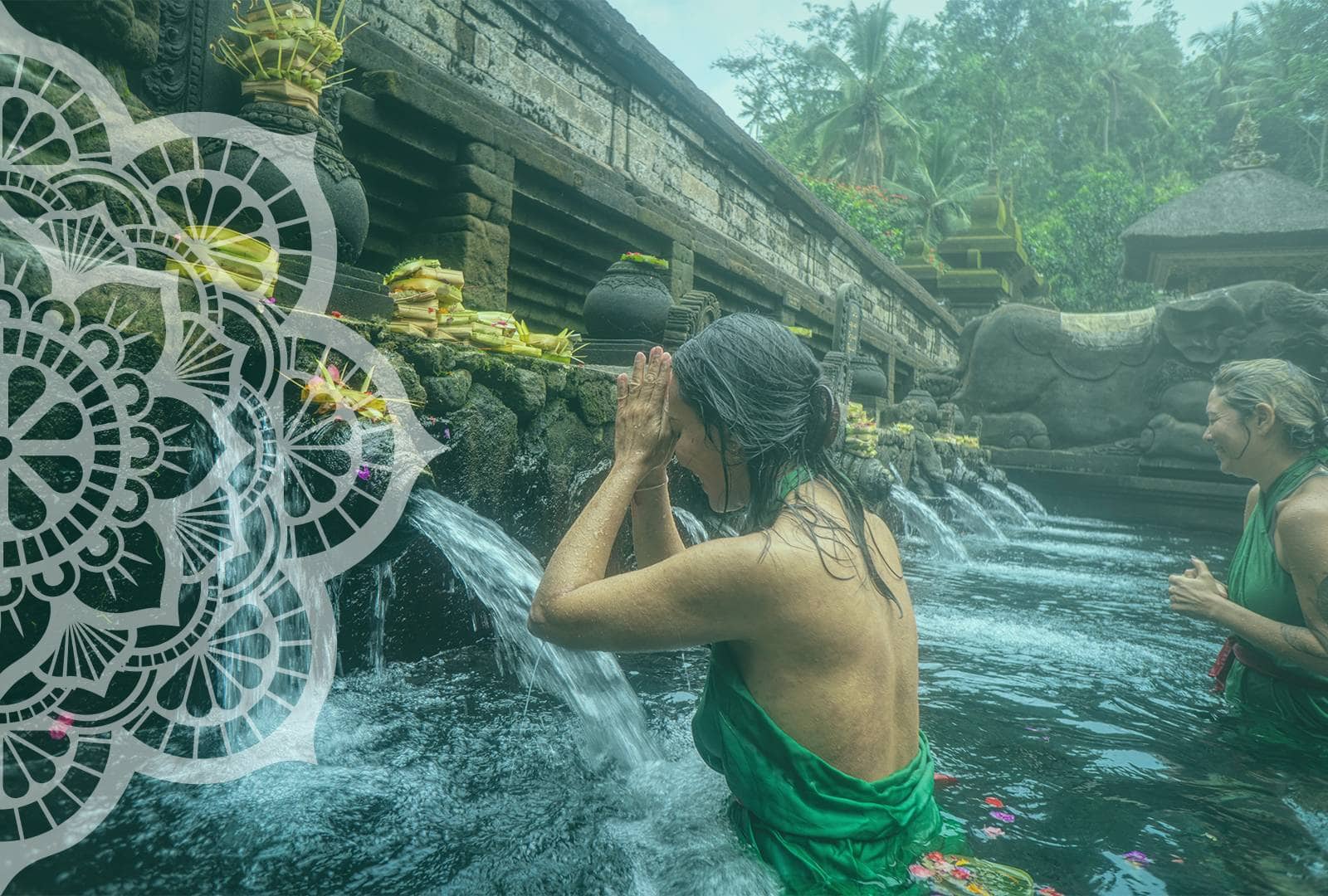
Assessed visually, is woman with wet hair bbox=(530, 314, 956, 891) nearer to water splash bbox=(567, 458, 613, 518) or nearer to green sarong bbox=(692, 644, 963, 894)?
green sarong bbox=(692, 644, 963, 894)

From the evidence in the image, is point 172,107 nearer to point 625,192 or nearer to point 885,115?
point 625,192

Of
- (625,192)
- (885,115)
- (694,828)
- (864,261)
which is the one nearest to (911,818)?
(694,828)

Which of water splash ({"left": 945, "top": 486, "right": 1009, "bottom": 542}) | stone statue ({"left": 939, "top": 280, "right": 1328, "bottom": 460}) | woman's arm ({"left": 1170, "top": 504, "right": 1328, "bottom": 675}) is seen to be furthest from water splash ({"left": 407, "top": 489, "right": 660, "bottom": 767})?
stone statue ({"left": 939, "top": 280, "right": 1328, "bottom": 460})

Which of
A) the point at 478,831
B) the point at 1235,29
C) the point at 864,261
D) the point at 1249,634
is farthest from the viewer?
the point at 1235,29

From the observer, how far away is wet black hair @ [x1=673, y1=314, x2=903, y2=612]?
181 cm

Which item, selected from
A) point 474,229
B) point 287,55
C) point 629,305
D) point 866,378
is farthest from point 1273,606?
point 866,378

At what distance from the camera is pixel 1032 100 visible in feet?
121

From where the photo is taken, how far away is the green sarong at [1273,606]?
9.39 feet

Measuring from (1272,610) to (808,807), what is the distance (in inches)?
82.1

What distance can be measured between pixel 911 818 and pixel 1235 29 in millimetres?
45655

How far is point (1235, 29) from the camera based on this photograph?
36.6 metres
